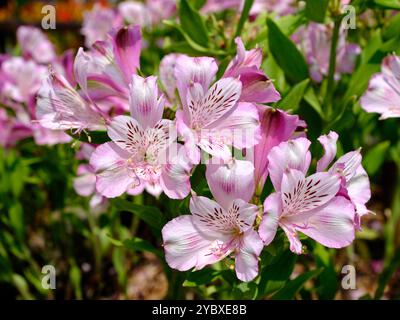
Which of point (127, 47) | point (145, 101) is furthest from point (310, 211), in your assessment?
point (127, 47)

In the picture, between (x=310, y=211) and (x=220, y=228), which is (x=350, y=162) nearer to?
(x=310, y=211)

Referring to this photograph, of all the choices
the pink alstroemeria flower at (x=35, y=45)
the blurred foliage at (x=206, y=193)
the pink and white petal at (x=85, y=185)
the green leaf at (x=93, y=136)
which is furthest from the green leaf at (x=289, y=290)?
the pink alstroemeria flower at (x=35, y=45)


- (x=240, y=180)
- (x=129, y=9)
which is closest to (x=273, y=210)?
(x=240, y=180)

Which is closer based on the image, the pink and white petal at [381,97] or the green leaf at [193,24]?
the pink and white petal at [381,97]

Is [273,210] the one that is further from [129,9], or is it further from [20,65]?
[129,9]

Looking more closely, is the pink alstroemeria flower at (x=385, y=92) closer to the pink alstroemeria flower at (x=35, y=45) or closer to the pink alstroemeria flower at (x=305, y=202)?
the pink alstroemeria flower at (x=305, y=202)
